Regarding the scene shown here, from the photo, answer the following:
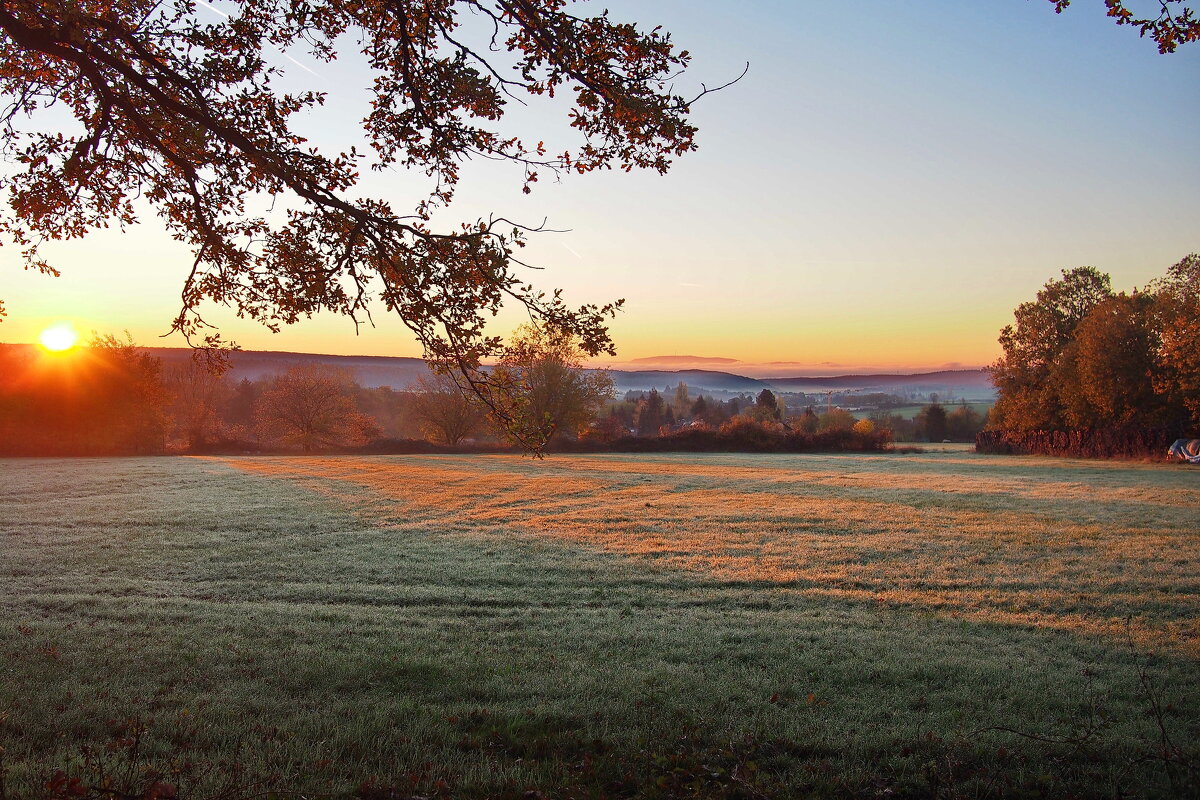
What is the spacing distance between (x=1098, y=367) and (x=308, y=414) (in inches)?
2349

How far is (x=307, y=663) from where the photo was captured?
7.29 metres

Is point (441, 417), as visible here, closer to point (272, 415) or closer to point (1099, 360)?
point (272, 415)

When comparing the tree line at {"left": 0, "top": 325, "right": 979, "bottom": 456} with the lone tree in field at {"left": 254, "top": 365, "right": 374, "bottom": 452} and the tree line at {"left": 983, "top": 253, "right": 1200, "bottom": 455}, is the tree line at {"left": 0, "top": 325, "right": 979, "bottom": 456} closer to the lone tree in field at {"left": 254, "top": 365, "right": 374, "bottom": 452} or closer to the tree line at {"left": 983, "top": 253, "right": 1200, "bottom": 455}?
the lone tree in field at {"left": 254, "top": 365, "right": 374, "bottom": 452}

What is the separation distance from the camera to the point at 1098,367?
45281 millimetres

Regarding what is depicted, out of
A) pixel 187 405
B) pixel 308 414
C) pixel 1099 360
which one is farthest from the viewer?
pixel 187 405

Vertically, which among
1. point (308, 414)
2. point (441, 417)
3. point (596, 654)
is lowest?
point (596, 654)

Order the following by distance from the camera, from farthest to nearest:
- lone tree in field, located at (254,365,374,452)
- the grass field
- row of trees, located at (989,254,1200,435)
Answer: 1. lone tree in field, located at (254,365,374,452)
2. row of trees, located at (989,254,1200,435)
3. the grass field

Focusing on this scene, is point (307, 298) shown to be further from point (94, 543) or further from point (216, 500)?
point (216, 500)

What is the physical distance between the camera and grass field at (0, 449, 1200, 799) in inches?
190

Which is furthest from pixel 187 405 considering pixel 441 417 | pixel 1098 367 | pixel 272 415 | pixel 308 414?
pixel 1098 367

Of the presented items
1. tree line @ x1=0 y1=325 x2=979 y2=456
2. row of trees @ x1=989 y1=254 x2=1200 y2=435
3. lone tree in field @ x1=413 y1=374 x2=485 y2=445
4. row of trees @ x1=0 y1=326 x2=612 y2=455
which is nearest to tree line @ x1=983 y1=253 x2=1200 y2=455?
row of trees @ x1=989 y1=254 x2=1200 y2=435

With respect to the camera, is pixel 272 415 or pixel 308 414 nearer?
pixel 272 415

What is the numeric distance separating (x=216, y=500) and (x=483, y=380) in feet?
62.6

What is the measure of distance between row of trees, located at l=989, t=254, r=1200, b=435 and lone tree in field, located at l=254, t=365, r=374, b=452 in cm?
5345
